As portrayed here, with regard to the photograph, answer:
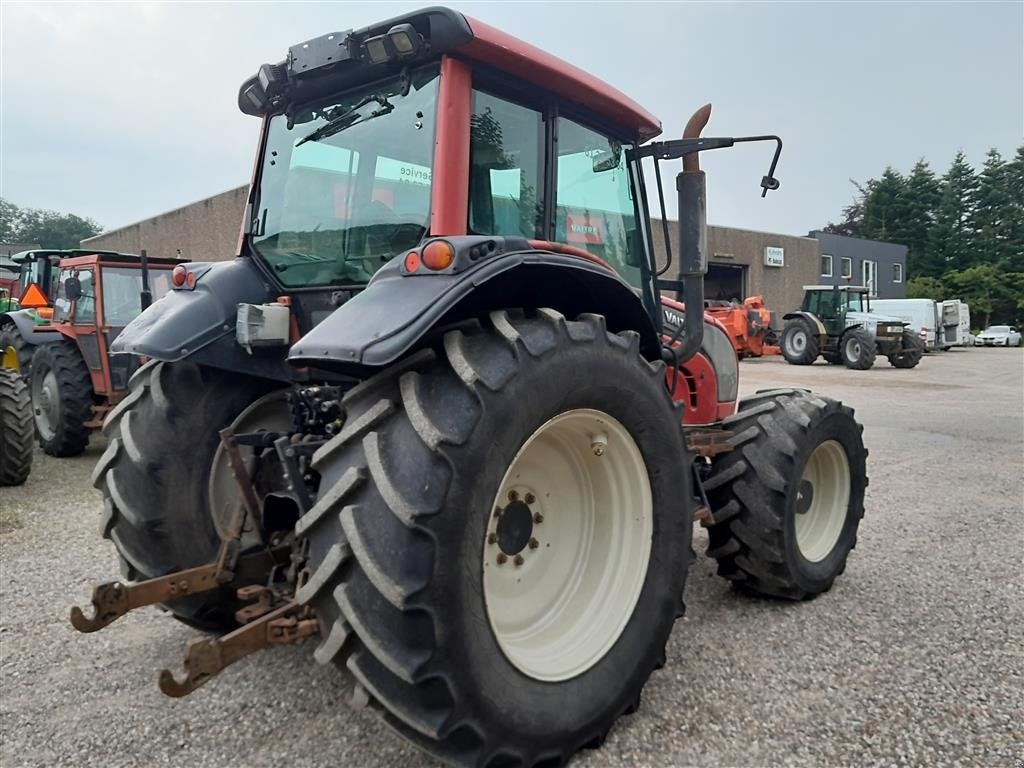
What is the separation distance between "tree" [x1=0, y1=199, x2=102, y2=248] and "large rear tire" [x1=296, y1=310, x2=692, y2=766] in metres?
89.9

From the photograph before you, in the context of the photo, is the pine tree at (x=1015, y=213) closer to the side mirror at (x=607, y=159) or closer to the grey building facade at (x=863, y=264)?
the grey building facade at (x=863, y=264)

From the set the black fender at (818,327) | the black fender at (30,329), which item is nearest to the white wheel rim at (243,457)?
the black fender at (30,329)

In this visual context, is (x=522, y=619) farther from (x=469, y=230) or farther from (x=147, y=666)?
(x=147, y=666)

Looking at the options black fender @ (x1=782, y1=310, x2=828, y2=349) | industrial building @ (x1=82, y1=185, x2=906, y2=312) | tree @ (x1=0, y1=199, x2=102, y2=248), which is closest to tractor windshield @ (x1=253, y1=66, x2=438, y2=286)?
industrial building @ (x1=82, y1=185, x2=906, y2=312)

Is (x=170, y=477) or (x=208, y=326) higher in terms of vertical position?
(x=208, y=326)

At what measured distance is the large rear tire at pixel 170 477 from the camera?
271 cm

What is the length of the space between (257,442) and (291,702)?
94 centimetres

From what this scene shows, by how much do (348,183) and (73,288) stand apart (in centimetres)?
667

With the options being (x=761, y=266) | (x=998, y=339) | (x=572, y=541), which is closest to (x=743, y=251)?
(x=761, y=266)

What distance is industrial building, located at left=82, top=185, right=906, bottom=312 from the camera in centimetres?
2325

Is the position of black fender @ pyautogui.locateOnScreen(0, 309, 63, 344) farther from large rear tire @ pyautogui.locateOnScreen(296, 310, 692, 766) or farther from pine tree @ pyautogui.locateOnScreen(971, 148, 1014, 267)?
pine tree @ pyautogui.locateOnScreen(971, 148, 1014, 267)

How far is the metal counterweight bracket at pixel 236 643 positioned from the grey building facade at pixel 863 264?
3935cm

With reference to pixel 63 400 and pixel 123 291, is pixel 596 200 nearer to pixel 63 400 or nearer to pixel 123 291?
pixel 63 400

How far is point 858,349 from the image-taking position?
21547mm
